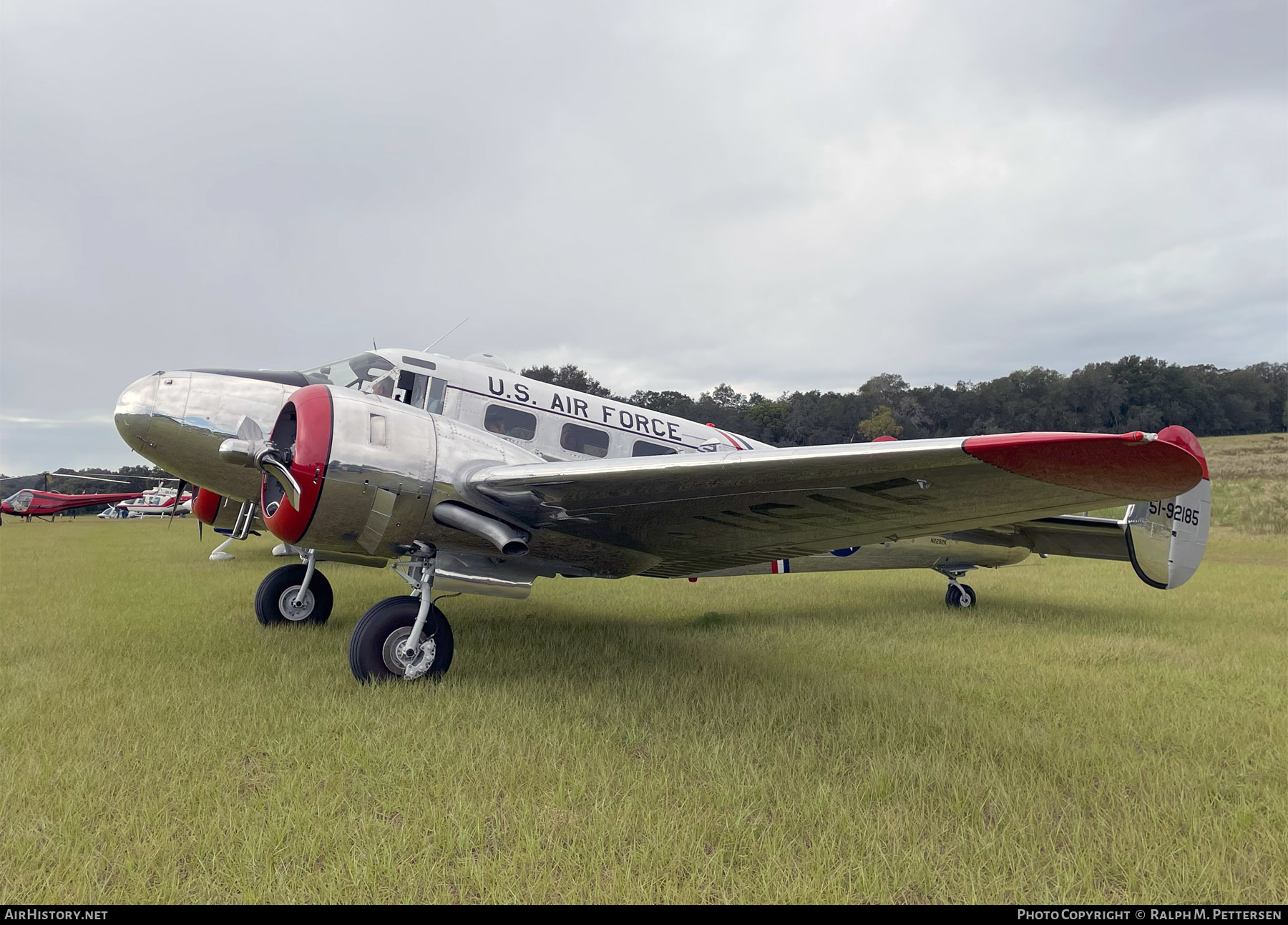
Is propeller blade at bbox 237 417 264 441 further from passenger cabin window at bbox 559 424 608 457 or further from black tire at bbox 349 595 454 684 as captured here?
passenger cabin window at bbox 559 424 608 457

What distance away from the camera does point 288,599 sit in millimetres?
7164

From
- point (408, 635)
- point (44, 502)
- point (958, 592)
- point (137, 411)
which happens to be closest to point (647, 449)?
point (408, 635)

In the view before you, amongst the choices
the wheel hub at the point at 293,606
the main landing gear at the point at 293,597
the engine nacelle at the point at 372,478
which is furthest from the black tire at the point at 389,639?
the wheel hub at the point at 293,606

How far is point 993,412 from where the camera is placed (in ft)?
154

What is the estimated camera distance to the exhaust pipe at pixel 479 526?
14.6 ft

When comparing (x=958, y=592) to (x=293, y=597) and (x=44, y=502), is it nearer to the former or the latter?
(x=293, y=597)

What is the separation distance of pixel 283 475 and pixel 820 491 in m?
3.55

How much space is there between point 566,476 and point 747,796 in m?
2.08

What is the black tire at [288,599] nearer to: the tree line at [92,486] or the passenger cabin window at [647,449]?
the passenger cabin window at [647,449]

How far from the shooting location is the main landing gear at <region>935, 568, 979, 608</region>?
30.6ft

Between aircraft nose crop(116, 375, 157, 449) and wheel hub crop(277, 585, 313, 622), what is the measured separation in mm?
2440

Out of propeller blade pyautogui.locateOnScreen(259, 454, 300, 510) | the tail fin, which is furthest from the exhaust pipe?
the tail fin

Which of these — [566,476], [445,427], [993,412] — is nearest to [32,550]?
[445,427]
